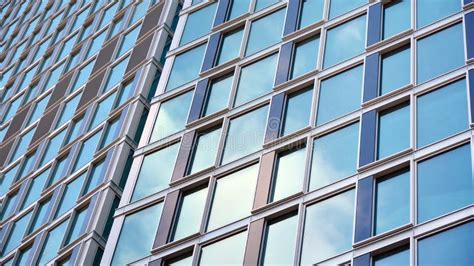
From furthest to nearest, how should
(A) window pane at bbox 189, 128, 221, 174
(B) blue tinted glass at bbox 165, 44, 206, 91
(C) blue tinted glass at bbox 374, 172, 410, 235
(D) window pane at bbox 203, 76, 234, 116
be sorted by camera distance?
(B) blue tinted glass at bbox 165, 44, 206, 91 < (D) window pane at bbox 203, 76, 234, 116 < (A) window pane at bbox 189, 128, 221, 174 < (C) blue tinted glass at bbox 374, 172, 410, 235

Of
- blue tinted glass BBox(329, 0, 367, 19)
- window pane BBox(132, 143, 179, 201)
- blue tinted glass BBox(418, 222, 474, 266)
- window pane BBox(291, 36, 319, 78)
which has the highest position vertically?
blue tinted glass BBox(329, 0, 367, 19)

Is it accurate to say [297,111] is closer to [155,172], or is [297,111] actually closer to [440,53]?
[440,53]

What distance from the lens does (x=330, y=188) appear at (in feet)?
101

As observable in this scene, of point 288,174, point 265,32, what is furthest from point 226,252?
point 265,32

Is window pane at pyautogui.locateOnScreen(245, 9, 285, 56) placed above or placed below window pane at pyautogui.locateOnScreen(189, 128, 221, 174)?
above

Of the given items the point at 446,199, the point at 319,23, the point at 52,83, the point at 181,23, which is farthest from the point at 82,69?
the point at 446,199

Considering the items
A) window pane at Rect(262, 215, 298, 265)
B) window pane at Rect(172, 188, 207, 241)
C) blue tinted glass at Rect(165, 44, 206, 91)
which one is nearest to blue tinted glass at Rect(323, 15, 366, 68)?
blue tinted glass at Rect(165, 44, 206, 91)

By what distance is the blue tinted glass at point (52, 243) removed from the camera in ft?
129

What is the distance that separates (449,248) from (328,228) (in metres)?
4.33

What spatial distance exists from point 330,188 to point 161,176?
752cm

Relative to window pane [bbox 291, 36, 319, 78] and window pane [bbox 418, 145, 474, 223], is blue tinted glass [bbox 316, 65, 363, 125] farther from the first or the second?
window pane [bbox 418, 145, 474, 223]

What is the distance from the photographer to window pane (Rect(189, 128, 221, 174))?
35156 millimetres

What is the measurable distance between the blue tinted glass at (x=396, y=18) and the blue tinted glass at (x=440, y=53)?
4.85 feet

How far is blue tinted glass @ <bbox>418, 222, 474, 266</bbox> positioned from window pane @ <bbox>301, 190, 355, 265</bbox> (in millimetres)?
2433
